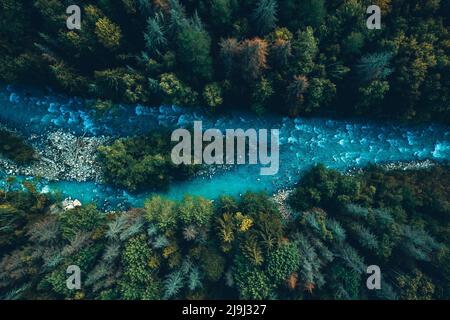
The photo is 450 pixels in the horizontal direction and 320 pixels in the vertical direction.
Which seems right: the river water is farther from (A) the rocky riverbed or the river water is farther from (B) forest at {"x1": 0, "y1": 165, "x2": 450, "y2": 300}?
(B) forest at {"x1": 0, "y1": 165, "x2": 450, "y2": 300}

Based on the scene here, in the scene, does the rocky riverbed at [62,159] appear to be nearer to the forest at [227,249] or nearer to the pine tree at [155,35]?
the forest at [227,249]

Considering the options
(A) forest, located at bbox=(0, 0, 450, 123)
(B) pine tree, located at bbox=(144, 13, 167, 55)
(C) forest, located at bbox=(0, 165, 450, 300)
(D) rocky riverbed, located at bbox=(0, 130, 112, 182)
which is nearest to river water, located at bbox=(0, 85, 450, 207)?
(D) rocky riverbed, located at bbox=(0, 130, 112, 182)

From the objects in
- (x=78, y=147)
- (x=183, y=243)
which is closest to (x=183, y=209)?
(x=183, y=243)

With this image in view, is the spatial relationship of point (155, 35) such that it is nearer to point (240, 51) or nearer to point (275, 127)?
point (240, 51)

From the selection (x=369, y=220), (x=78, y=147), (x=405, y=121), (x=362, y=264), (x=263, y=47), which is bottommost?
(x=362, y=264)

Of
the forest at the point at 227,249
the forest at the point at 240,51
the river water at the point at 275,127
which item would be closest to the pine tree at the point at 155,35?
the forest at the point at 240,51

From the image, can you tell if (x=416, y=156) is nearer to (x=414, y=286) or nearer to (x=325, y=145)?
(x=325, y=145)

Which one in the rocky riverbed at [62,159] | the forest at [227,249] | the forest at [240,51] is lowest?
the forest at [227,249]
